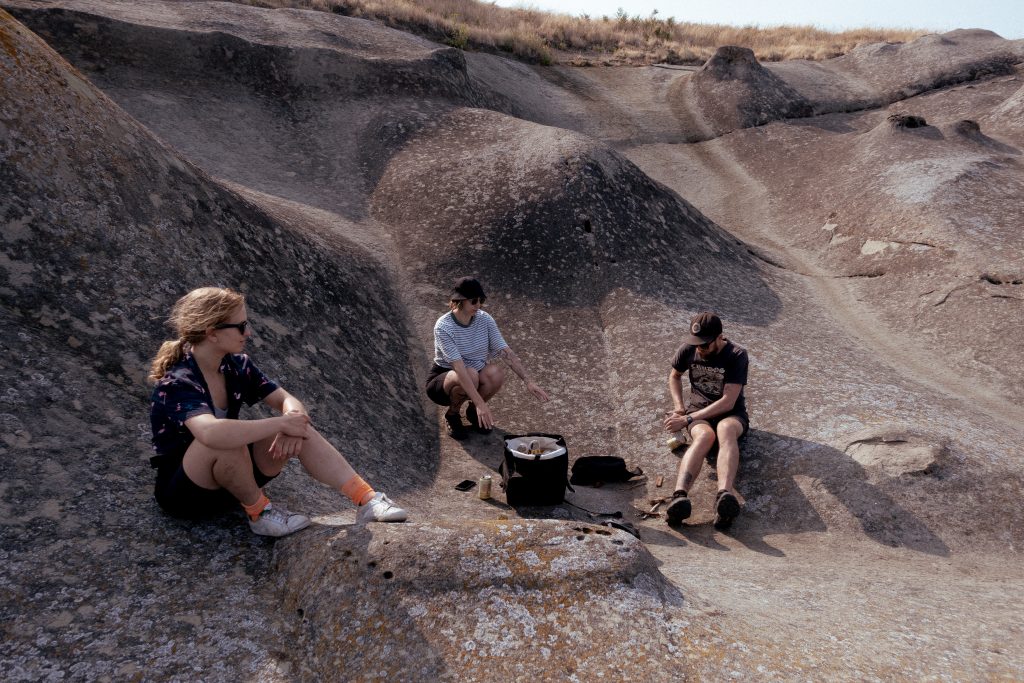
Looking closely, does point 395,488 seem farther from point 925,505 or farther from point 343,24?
point 343,24

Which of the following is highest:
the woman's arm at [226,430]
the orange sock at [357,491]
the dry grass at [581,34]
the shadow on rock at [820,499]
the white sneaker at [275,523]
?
the dry grass at [581,34]

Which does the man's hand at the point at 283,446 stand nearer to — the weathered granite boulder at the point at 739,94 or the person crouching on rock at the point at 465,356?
the person crouching on rock at the point at 465,356

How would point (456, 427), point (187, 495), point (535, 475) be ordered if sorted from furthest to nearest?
point (456, 427) < point (535, 475) < point (187, 495)

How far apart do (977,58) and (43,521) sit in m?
26.6

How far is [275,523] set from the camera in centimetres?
423

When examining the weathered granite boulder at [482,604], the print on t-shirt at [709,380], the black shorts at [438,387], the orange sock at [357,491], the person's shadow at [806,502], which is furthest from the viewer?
the black shorts at [438,387]

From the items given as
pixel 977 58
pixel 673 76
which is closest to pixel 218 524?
pixel 673 76

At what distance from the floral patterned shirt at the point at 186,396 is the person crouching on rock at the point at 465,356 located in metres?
3.05

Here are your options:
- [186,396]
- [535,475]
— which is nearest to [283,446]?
[186,396]

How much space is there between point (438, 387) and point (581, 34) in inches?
932

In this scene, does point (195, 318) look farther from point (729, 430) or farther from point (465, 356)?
point (729, 430)

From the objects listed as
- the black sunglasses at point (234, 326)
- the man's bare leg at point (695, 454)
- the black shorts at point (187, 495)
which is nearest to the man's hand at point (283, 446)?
the black shorts at point (187, 495)

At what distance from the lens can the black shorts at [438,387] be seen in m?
7.71

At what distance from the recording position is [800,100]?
2131 centimetres
